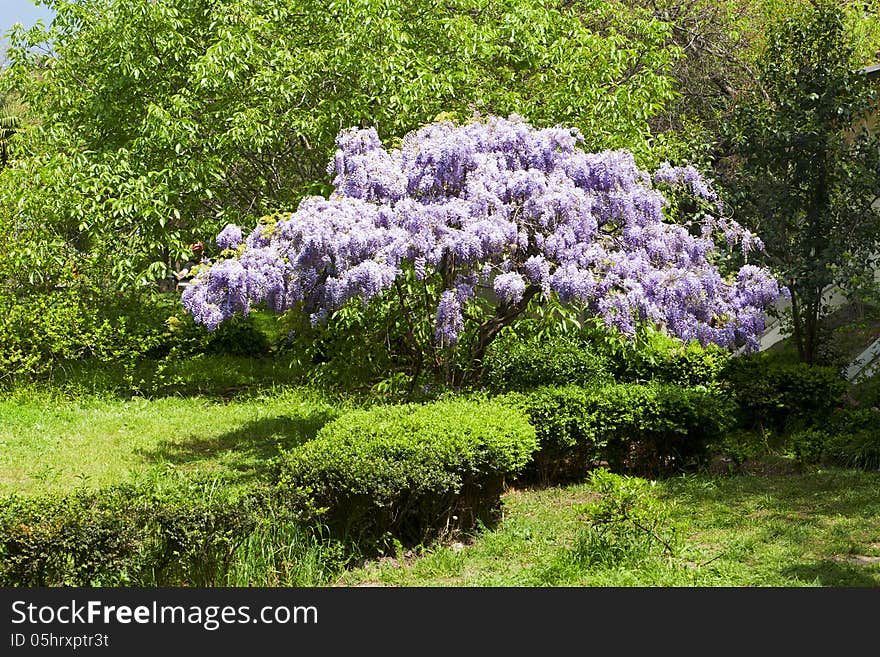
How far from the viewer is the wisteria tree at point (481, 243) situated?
7840mm

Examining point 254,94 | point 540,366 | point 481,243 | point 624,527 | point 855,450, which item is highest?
point 254,94

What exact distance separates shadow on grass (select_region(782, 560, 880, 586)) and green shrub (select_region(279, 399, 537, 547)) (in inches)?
78.3

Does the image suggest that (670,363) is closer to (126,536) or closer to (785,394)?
(785,394)

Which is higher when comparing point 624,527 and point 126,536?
point 126,536

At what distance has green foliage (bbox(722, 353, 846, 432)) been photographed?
1002cm

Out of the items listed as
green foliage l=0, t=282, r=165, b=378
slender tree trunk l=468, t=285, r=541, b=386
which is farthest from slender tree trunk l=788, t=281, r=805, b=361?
green foliage l=0, t=282, r=165, b=378

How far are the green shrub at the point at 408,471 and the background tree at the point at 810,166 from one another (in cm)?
480

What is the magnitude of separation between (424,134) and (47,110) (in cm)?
754

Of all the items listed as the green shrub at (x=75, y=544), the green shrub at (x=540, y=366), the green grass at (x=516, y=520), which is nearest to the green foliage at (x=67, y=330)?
the green grass at (x=516, y=520)

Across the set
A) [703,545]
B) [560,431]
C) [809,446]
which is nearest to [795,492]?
[809,446]

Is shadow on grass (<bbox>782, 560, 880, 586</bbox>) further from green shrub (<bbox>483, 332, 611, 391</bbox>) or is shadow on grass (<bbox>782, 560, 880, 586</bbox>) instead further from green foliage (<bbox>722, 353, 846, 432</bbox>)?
green foliage (<bbox>722, 353, 846, 432</bbox>)

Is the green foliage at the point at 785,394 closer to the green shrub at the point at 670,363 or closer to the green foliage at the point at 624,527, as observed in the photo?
the green shrub at the point at 670,363

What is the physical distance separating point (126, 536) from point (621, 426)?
14.5 ft

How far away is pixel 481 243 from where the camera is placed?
7.89 metres
